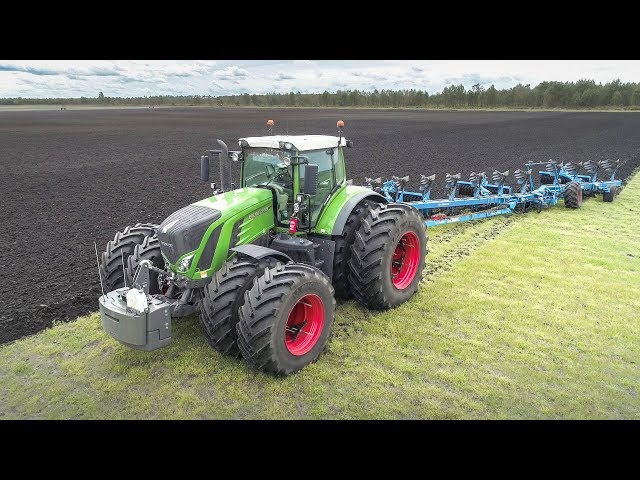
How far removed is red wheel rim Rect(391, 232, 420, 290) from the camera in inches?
275

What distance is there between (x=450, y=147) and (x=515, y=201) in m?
16.2

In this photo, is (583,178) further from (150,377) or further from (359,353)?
(150,377)

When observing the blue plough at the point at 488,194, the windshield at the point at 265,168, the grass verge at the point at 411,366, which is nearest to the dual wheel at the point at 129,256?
the grass verge at the point at 411,366

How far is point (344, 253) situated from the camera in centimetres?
638

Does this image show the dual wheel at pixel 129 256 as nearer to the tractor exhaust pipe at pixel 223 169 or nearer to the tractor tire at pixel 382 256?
the tractor exhaust pipe at pixel 223 169

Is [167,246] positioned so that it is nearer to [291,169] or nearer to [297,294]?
[297,294]

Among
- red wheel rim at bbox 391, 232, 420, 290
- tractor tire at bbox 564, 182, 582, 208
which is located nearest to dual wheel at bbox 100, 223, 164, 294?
red wheel rim at bbox 391, 232, 420, 290

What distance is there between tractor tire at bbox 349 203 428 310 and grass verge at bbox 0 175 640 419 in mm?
231

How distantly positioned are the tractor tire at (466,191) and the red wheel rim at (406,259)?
581 cm

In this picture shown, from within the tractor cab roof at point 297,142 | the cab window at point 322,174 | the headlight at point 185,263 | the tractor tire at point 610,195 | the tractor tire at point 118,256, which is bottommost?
the tractor tire at point 610,195

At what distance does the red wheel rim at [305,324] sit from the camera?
5219mm

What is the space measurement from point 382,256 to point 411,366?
1.52 meters

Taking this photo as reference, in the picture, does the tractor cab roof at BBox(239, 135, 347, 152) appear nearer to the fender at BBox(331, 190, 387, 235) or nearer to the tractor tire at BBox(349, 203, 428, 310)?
the fender at BBox(331, 190, 387, 235)

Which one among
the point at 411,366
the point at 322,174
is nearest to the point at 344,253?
the point at 322,174
